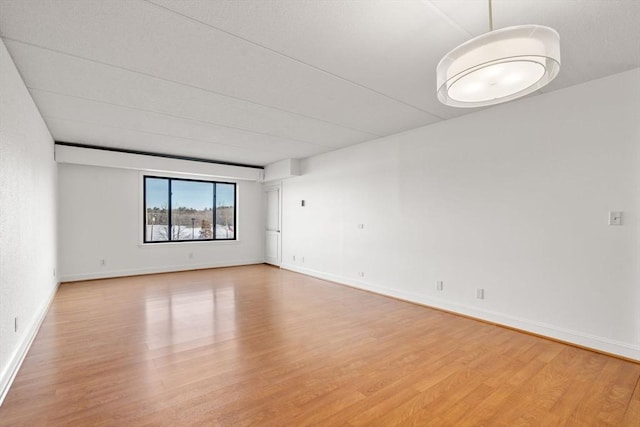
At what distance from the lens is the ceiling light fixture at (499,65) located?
136 centimetres

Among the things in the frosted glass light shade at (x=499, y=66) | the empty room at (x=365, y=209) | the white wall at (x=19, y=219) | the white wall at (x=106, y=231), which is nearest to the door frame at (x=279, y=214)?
the white wall at (x=106, y=231)

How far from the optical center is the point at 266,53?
7.73ft

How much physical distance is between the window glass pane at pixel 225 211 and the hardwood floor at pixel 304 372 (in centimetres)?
364

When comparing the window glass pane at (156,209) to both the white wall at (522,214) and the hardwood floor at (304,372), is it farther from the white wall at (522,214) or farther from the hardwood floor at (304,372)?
the white wall at (522,214)

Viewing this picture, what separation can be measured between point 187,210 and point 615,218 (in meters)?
7.11

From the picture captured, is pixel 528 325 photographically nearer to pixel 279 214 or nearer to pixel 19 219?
pixel 19 219

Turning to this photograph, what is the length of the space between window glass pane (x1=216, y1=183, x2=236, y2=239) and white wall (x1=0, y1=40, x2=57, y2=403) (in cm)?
371

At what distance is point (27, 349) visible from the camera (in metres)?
2.71

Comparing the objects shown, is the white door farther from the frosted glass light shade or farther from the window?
the frosted glass light shade

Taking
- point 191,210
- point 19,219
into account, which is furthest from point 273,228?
point 19,219

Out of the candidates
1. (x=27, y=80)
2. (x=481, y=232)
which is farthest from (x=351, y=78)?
(x=27, y=80)

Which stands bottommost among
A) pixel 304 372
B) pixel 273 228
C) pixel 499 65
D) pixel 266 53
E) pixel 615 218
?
pixel 304 372

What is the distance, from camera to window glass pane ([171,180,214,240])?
6793 mm

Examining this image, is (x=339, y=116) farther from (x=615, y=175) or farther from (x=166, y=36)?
(x=615, y=175)
